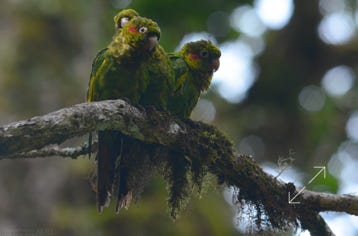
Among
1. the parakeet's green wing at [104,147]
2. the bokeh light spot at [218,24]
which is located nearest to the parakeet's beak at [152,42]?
the parakeet's green wing at [104,147]

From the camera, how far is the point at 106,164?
398 cm

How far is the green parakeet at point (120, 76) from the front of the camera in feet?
12.9

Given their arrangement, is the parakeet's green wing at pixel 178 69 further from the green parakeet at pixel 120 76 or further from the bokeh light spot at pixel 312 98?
the bokeh light spot at pixel 312 98

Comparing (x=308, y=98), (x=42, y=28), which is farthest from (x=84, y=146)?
(x=308, y=98)

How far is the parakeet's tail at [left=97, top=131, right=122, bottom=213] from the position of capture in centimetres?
391

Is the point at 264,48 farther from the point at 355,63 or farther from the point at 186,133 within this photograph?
the point at 186,133

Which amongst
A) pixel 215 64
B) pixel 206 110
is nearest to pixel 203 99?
pixel 206 110

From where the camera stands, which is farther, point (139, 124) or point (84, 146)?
point (84, 146)

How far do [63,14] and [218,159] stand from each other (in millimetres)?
3580

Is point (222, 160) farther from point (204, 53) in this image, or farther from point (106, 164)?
point (204, 53)

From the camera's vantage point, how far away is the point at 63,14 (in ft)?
22.4

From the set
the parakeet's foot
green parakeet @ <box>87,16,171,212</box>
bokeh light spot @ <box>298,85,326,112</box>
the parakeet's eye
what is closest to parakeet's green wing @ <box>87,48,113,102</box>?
green parakeet @ <box>87,16,171,212</box>

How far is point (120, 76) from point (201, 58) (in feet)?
2.44

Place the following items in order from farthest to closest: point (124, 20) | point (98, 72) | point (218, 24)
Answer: point (218, 24) → point (124, 20) → point (98, 72)
